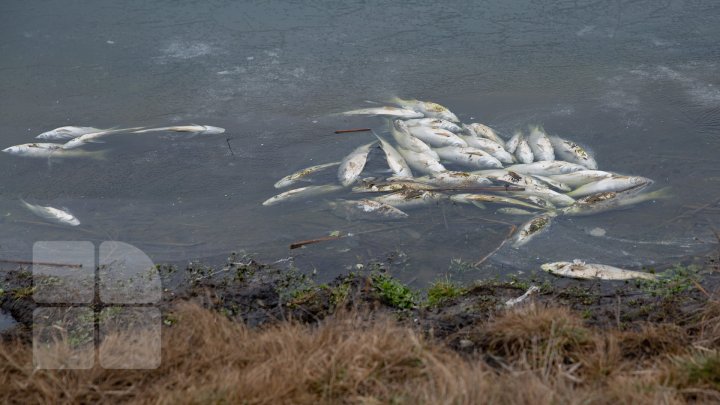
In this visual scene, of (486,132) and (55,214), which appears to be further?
(486,132)

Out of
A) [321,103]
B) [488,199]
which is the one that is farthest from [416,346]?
[321,103]

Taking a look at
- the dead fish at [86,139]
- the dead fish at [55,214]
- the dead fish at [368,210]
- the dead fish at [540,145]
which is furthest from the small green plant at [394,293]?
the dead fish at [86,139]

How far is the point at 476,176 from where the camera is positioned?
658 cm

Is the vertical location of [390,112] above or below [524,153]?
above

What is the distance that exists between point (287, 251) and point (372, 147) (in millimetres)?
1793

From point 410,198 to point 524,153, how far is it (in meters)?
1.47

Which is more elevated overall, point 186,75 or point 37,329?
point 186,75

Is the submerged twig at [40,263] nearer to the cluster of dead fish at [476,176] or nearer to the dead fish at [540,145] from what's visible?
the cluster of dead fish at [476,176]

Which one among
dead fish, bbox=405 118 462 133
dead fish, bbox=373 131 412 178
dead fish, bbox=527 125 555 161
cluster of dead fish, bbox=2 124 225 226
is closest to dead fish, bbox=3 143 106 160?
cluster of dead fish, bbox=2 124 225 226

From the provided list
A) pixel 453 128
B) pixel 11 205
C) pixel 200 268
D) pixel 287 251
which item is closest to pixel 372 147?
pixel 453 128

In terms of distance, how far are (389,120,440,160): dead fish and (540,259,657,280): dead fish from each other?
6.56 ft

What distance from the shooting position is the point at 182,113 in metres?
7.79

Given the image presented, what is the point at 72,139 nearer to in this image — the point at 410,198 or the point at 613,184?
the point at 410,198

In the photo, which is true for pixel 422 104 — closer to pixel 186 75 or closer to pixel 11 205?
pixel 186 75
